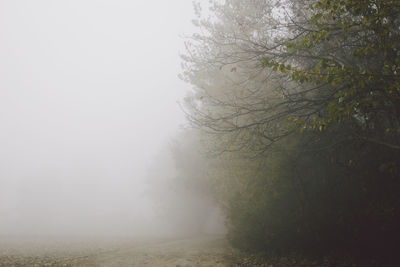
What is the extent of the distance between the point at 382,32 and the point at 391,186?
419 cm

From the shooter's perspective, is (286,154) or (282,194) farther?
(282,194)

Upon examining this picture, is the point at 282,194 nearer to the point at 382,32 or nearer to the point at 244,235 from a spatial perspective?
the point at 244,235

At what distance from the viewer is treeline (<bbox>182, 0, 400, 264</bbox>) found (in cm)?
582

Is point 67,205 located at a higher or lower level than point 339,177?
higher

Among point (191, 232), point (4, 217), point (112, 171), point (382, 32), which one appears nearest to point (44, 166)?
point (4, 217)

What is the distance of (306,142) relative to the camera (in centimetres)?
759

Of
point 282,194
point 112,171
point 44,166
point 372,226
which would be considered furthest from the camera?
point 112,171

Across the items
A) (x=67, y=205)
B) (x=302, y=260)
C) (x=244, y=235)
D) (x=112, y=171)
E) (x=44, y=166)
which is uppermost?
(x=112, y=171)

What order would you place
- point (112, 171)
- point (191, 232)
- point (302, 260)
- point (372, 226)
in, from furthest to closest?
1. point (112, 171)
2. point (191, 232)
3. point (302, 260)
4. point (372, 226)

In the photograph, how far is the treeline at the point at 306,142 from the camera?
19.1 ft

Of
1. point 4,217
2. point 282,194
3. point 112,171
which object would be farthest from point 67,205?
point 282,194

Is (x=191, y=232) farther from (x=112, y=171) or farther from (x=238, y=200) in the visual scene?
(x=112, y=171)

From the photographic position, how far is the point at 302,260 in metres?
7.36

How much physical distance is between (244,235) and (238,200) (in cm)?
146
